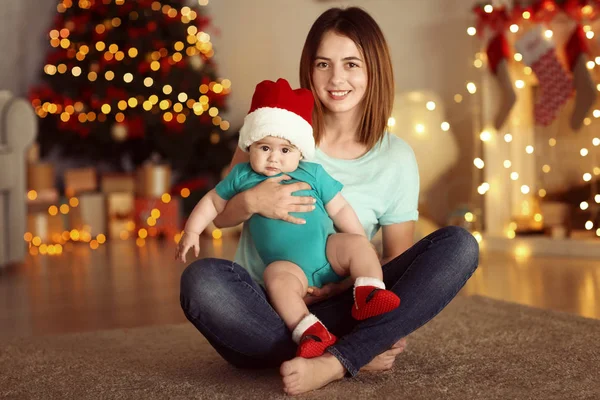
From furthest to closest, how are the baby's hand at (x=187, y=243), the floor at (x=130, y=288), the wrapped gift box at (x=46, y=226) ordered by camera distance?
the wrapped gift box at (x=46, y=226) → the floor at (x=130, y=288) → the baby's hand at (x=187, y=243)

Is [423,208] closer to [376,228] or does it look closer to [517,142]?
[517,142]

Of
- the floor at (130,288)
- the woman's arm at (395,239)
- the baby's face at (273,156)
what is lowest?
the floor at (130,288)

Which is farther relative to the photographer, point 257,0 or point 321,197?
point 257,0

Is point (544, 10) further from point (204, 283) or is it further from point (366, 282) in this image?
point (204, 283)

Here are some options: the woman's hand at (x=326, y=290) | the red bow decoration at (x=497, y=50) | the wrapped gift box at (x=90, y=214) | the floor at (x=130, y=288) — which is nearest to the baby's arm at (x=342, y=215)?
Answer: the woman's hand at (x=326, y=290)

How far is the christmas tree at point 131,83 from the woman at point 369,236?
3421 millimetres

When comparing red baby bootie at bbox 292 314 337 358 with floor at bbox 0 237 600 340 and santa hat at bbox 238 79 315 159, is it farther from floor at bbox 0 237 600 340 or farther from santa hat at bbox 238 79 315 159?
floor at bbox 0 237 600 340

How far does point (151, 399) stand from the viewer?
1.62 meters

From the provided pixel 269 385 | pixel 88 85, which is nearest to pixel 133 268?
pixel 88 85

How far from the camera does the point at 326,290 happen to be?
1714mm

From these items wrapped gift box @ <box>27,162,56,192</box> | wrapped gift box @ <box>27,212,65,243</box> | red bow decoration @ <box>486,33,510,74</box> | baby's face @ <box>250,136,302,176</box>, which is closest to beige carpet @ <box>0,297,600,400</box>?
baby's face @ <box>250,136,302,176</box>

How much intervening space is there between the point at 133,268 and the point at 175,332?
59.1 inches

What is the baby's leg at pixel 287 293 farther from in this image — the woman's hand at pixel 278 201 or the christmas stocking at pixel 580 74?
the christmas stocking at pixel 580 74

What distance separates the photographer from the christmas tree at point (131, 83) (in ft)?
17.0
